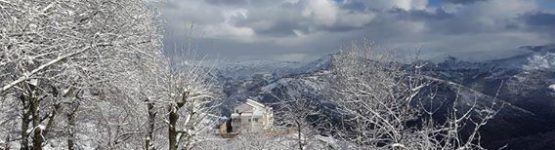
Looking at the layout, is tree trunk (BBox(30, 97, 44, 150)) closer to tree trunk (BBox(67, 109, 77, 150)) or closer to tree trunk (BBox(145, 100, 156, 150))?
tree trunk (BBox(67, 109, 77, 150))

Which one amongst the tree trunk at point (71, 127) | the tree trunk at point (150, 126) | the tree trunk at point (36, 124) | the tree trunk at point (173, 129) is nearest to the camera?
the tree trunk at point (36, 124)

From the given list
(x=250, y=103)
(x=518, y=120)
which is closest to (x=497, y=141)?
(x=250, y=103)

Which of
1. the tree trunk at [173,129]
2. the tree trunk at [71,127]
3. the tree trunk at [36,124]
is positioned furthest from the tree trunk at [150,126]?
the tree trunk at [36,124]

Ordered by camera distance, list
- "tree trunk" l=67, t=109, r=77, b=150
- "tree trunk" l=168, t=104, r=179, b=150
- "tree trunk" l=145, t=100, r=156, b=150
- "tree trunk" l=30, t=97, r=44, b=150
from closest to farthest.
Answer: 1. "tree trunk" l=30, t=97, r=44, b=150
2. "tree trunk" l=67, t=109, r=77, b=150
3. "tree trunk" l=168, t=104, r=179, b=150
4. "tree trunk" l=145, t=100, r=156, b=150

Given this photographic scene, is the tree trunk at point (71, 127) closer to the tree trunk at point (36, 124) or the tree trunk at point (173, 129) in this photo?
the tree trunk at point (36, 124)

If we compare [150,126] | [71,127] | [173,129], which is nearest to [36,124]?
[71,127]

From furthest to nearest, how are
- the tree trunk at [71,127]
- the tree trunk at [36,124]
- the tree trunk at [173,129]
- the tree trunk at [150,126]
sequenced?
1. the tree trunk at [150,126]
2. the tree trunk at [173,129]
3. the tree trunk at [71,127]
4. the tree trunk at [36,124]

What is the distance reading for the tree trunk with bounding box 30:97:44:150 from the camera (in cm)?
1678

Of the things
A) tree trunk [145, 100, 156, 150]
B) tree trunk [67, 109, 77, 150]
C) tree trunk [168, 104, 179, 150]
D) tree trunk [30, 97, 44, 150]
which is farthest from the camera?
tree trunk [145, 100, 156, 150]

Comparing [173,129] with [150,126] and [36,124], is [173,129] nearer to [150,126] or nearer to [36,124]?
[150,126]

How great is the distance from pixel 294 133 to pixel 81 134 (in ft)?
130

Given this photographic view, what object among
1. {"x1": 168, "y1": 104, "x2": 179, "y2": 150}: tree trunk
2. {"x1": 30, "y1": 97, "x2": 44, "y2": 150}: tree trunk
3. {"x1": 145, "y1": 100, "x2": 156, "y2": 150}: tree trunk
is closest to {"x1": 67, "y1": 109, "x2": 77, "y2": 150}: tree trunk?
{"x1": 30, "y1": 97, "x2": 44, "y2": 150}: tree trunk

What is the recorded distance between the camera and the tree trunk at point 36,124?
55.1 feet

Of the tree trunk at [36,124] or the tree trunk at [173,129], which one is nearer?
the tree trunk at [36,124]
